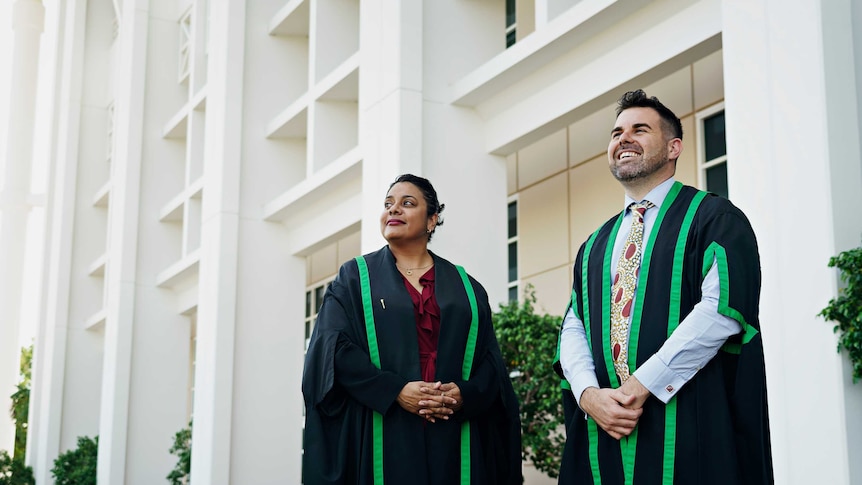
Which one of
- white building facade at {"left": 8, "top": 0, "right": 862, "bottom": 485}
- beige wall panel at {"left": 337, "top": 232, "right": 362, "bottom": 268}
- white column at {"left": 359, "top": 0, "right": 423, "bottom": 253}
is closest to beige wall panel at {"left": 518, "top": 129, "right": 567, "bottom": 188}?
white building facade at {"left": 8, "top": 0, "right": 862, "bottom": 485}

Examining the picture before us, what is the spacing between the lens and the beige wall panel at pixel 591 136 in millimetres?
11383

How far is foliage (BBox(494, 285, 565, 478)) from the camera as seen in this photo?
27.5ft

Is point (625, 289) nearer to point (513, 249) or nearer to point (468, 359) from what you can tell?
point (468, 359)

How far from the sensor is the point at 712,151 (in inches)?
388

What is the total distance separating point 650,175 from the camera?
13.5 ft

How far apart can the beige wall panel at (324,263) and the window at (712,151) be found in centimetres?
812

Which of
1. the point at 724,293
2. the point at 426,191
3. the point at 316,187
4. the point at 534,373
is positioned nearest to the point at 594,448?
the point at 724,293

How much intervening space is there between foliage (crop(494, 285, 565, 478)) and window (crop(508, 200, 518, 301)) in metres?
4.00

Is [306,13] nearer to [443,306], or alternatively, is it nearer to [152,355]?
[152,355]

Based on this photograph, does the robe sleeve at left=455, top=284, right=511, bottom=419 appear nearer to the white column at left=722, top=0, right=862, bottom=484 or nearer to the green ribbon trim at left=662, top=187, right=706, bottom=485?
the green ribbon trim at left=662, top=187, right=706, bottom=485

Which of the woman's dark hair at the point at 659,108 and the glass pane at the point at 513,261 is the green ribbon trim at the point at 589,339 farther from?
the glass pane at the point at 513,261

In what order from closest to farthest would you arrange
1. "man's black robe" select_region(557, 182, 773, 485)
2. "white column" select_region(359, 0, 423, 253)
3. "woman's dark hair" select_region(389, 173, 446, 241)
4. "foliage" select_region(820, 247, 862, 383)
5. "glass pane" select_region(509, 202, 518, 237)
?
"man's black robe" select_region(557, 182, 773, 485) < "woman's dark hair" select_region(389, 173, 446, 241) < "foliage" select_region(820, 247, 862, 383) < "white column" select_region(359, 0, 423, 253) < "glass pane" select_region(509, 202, 518, 237)

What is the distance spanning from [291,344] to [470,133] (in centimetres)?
499

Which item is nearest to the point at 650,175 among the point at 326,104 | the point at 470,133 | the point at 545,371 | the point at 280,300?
the point at 545,371
